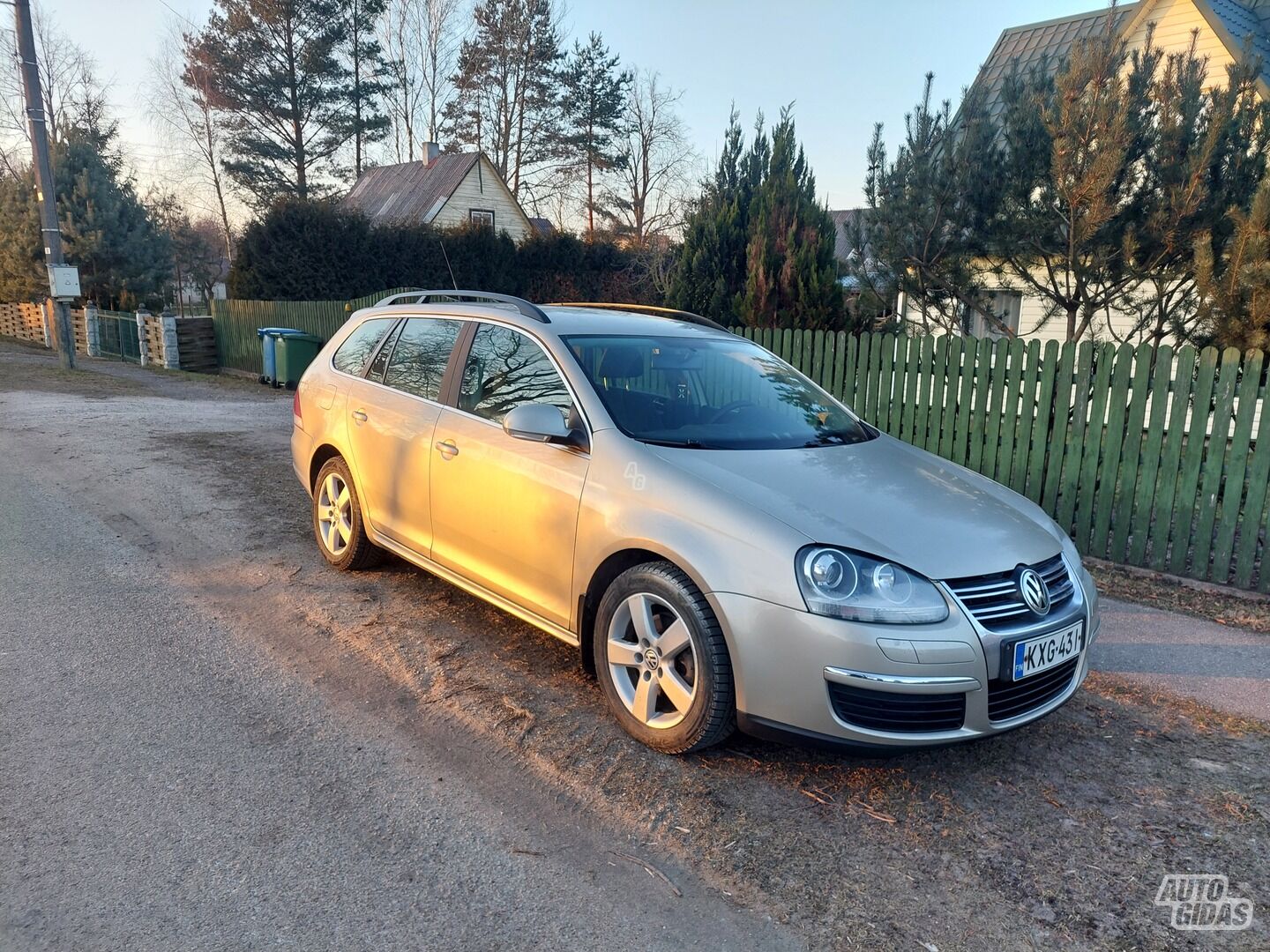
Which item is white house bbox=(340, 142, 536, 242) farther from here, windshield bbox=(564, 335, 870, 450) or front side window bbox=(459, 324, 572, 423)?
windshield bbox=(564, 335, 870, 450)

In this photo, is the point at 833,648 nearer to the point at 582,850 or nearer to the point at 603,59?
the point at 582,850

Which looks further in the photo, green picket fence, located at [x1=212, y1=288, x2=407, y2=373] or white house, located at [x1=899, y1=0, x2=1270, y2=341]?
green picket fence, located at [x1=212, y1=288, x2=407, y2=373]

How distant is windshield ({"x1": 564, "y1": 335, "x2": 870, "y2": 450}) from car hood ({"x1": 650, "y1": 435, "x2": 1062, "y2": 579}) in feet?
0.63

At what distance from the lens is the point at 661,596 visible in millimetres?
3340

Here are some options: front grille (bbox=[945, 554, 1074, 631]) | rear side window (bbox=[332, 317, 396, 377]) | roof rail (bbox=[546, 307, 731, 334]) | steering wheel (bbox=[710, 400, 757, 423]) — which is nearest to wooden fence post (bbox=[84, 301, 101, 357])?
rear side window (bbox=[332, 317, 396, 377])

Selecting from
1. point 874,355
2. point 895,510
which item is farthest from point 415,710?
point 874,355

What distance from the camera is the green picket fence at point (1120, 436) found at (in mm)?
5652

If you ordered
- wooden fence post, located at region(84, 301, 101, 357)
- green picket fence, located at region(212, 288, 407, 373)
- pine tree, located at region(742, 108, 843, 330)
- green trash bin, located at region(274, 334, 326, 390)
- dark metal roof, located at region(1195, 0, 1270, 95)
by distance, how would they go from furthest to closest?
wooden fence post, located at region(84, 301, 101, 357) → green picket fence, located at region(212, 288, 407, 373) → green trash bin, located at region(274, 334, 326, 390) → dark metal roof, located at region(1195, 0, 1270, 95) → pine tree, located at region(742, 108, 843, 330)

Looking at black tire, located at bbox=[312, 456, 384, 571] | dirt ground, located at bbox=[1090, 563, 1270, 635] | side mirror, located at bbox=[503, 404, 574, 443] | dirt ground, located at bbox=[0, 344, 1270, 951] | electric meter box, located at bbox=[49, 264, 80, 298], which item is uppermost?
electric meter box, located at bbox=[49, 264, 80, 298]

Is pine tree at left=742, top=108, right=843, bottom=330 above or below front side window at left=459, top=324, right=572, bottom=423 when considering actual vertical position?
above

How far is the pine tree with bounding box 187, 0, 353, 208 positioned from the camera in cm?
3228

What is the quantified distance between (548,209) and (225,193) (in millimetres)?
15292

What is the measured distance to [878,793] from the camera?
3268 millimetres

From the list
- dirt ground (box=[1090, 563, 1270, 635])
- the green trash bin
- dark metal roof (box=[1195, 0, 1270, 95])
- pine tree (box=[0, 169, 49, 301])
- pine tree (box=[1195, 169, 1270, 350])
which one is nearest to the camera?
dirt ground (box=[1090, 563, 1270, 635])
